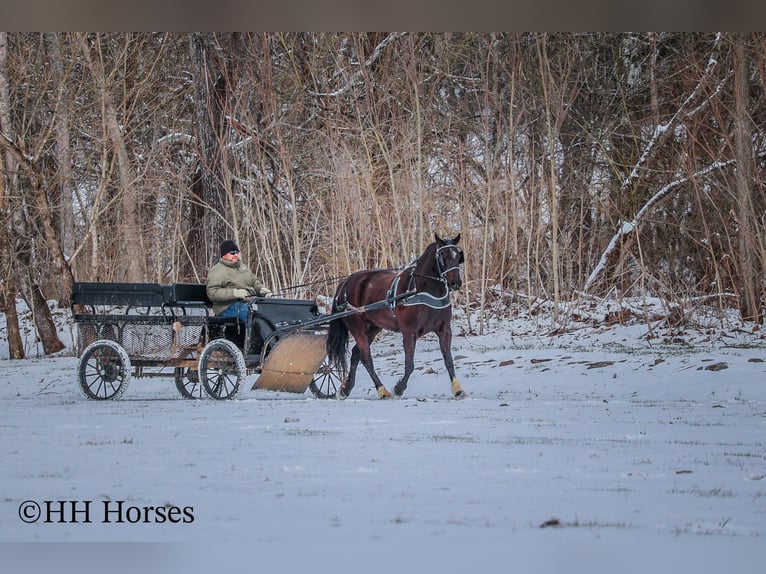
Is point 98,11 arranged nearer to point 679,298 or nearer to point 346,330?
point 346,330

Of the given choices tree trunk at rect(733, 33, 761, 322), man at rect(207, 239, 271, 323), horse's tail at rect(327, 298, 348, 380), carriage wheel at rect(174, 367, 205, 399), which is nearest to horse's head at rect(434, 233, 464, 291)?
horse's tail at rect(327, 298, 348, 380)

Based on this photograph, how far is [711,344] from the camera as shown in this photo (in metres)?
8.70

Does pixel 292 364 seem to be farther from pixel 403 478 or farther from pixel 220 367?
pixel 403 478

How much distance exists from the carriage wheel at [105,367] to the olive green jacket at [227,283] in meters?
0.66

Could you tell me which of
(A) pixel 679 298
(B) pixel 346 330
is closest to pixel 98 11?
(B) pixel 346 330

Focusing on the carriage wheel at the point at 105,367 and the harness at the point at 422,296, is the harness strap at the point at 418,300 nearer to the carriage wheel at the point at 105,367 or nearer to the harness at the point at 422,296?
the harness at the point at 422,296

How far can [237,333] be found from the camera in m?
7.40

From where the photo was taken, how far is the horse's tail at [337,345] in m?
7.45

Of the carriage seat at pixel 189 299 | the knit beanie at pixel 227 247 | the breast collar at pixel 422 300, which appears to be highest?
the knit beanie at pixel 227 247

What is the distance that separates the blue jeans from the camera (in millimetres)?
7312

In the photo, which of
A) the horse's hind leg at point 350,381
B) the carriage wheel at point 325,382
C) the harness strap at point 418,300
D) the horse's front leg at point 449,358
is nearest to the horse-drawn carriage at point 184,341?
the carriage wheel at point 325,382

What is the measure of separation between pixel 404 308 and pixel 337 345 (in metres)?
0.50

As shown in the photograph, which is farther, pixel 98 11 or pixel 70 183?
pixel 70 183

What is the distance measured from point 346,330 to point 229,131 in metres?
3.52
